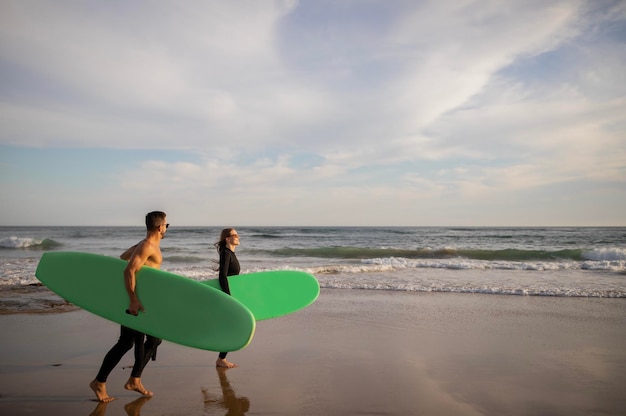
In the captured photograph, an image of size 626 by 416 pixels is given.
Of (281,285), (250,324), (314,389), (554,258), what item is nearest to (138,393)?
(250,324)

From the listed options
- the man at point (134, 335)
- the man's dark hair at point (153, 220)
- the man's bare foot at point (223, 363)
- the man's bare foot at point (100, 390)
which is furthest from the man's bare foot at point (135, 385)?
the man's dark hair at point (153, 220)

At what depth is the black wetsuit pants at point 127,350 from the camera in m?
2.83

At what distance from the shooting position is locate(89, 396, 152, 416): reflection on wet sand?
269cm

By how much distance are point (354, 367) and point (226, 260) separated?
4.58 feet

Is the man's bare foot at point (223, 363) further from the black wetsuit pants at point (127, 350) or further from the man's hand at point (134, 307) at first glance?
the man's hand at point (134, 307)

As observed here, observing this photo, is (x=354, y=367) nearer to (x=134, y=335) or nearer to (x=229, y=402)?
(x=229, y=402)

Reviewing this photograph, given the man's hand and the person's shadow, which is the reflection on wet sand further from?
the man's hand

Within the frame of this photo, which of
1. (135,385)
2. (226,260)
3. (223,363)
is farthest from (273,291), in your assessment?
(135,385)

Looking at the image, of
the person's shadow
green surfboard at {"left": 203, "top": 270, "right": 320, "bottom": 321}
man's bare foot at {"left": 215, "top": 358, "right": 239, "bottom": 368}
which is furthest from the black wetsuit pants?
green surfboard at {"left": 203, "top": 270, "right": 320, "bottom": 321}

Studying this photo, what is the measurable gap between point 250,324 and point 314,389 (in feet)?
2.26

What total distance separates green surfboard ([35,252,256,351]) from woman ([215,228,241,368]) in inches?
19.6

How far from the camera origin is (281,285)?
4531 millimetres

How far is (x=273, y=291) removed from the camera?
446cm

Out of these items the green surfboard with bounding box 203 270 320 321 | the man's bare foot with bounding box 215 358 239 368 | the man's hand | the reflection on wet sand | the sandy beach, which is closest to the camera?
the reflection on wet sand
